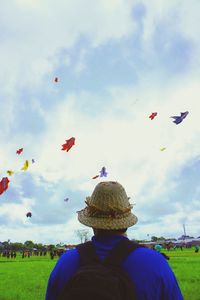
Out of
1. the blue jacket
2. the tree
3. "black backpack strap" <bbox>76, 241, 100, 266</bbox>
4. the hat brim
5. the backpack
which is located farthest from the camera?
the tree

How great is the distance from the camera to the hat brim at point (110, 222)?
2.62m

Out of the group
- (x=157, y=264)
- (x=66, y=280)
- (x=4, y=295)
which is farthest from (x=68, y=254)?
(x=4, y=295)

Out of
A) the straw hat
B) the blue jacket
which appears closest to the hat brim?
the straw hat

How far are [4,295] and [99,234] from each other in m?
11.3

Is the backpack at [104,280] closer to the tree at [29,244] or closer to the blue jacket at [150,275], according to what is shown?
the blue jacket at [150,275]

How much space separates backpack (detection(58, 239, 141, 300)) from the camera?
2186 millimetres

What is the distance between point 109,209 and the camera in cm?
270

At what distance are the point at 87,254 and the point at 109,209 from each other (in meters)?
0.33

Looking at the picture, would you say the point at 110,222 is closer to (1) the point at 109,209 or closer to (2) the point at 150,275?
(1) the point at 109,209

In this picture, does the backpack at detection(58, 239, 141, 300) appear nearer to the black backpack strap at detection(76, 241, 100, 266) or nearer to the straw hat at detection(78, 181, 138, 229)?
the black backpack strap at detection(76, 241, 100, 266)

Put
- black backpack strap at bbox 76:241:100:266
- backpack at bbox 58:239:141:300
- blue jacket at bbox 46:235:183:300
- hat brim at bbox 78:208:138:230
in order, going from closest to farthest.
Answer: backpack at bbox 58:239:141:300, blue jacket at bbox 46:235:183:300, black backpack strap at bbox 76:241:100:266, hat brim at bbox 78:208:138:230

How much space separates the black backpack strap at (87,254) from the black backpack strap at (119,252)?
0.29ft

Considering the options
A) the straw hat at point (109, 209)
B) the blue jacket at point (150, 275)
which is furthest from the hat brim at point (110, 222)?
the blue jacket at point (150, 275)

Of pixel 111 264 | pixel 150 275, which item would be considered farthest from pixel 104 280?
pixel 150 275
